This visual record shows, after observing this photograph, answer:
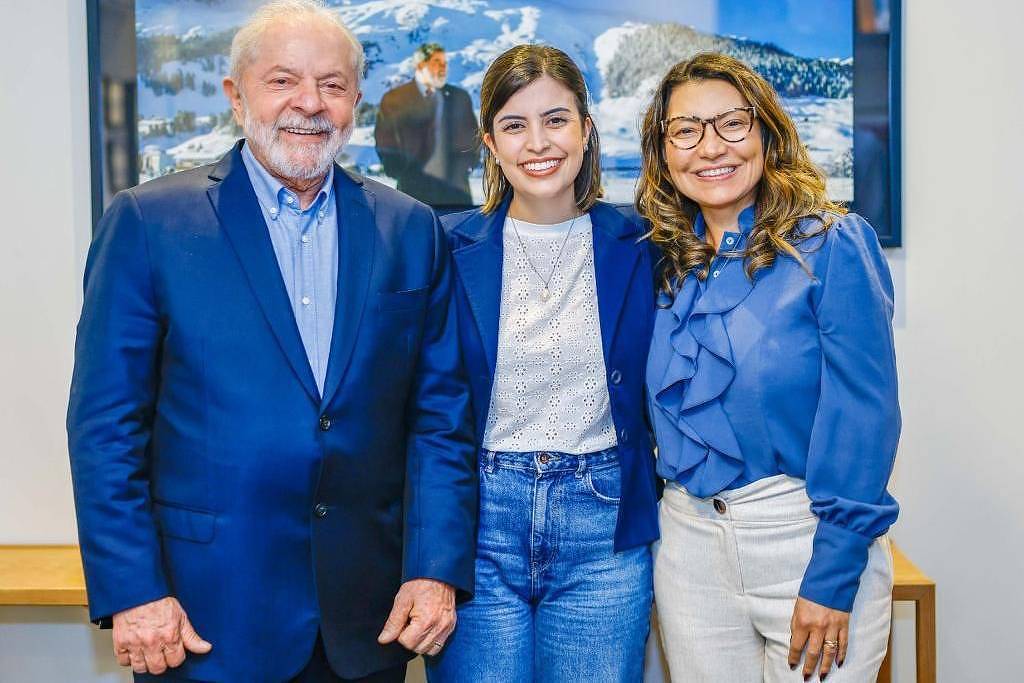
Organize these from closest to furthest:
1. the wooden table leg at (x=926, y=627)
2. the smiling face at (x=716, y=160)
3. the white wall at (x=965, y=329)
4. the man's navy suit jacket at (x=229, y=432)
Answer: the man's navy suit jacket at (x=229, y=432) < the smiling face at (x=716, y=160) < the wooden table leg at (x=926, y=627) < the white wall at (x=965, y=329)

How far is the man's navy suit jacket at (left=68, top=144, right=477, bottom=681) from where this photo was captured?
1514 millimetres

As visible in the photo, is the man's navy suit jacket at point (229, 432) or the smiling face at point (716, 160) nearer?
the man's navy suit jacket at point (229, 432)

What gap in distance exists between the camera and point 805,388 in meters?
1.63

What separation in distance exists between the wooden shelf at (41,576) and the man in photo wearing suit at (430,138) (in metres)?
1.27

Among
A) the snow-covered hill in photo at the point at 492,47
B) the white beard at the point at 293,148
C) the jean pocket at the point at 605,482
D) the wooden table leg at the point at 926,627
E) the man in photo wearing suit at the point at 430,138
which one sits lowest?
the wooden table leg at the point at 926,627

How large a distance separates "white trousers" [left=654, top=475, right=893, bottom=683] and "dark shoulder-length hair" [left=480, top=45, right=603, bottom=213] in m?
0.66

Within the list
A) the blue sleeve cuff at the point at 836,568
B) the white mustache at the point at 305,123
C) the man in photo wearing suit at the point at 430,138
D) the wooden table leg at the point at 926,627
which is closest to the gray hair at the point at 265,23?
the white mustache at the point at 305,123

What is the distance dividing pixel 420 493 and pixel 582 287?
0.49 metres

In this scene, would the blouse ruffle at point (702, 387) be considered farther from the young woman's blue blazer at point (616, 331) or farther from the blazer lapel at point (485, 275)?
the blazer lapel at point (485, 275)

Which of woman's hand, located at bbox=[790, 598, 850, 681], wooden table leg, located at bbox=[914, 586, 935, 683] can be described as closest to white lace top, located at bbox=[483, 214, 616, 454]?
woman's hand, located at bbox=[790, 598, 850, 681]

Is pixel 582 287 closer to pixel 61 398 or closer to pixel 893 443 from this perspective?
pixel 893 443

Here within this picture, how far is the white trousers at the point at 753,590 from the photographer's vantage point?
Result: 1.63 metres

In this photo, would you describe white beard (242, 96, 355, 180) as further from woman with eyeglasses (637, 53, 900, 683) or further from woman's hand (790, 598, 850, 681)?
woman's hand (790, 598, 850, 681)

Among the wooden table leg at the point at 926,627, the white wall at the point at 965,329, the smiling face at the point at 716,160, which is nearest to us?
the smiling face at the point at 716,160
